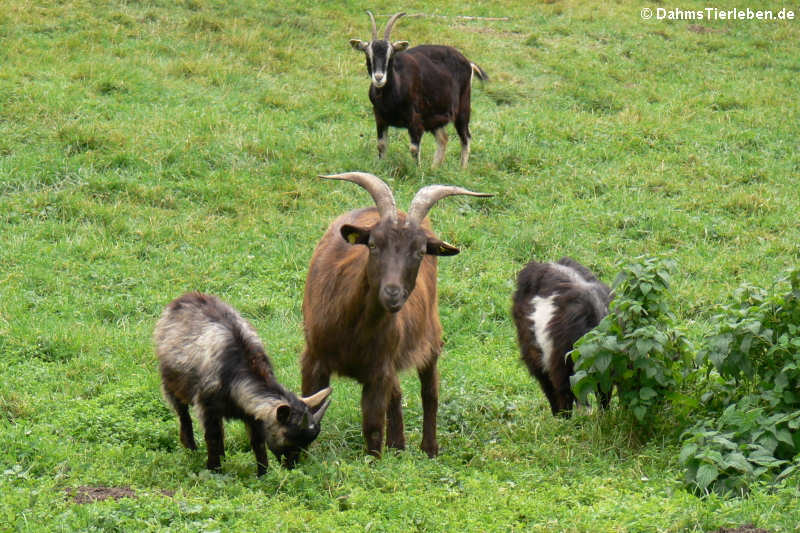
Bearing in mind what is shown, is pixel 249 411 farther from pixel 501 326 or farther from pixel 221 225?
pixel 221 225

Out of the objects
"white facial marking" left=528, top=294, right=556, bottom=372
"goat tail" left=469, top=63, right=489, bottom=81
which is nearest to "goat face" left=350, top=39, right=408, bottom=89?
"goat tail" left=469, top=63, right=489, bottom=81

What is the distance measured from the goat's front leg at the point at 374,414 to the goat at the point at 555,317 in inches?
61.8

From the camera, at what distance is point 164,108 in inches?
508

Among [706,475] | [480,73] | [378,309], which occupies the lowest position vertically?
[706,475]

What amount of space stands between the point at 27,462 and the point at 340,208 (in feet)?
18.9

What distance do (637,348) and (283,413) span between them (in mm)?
2268

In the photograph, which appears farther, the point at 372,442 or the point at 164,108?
the point at 164,108

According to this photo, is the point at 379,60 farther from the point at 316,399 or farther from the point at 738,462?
the point at 738,462

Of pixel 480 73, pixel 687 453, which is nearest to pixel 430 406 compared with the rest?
pixel 687 453

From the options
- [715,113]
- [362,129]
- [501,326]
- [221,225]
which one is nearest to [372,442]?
[501,326]

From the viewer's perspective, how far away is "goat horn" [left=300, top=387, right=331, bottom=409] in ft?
20.6

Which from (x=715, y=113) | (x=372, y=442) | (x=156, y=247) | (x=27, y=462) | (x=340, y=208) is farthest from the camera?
(x=715, y=113)

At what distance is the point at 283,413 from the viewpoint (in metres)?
6.03

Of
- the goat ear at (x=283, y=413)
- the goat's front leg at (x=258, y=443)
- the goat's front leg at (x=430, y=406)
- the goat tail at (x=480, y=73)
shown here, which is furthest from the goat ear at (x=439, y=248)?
the goat tail at (x=480, y=73)
